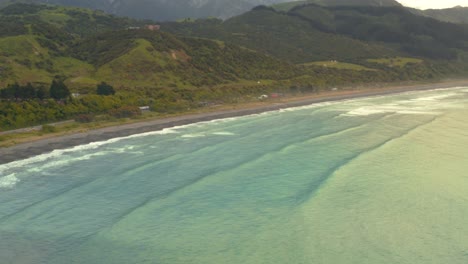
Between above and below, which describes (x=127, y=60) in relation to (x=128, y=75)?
above

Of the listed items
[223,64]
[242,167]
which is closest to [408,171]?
[242,167]

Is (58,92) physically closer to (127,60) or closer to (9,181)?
(9,181)

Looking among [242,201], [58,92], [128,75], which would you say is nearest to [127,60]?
[128,75]

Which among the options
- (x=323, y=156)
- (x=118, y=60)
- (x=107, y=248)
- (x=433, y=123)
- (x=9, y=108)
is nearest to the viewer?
(x=107, y=248)

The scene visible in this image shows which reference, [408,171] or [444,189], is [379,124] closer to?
[408,171]

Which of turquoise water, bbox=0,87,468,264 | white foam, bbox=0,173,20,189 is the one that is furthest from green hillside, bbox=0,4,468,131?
white foam, bbox=0,173,20,189

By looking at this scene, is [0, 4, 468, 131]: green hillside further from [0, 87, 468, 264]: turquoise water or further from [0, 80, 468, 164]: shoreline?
[0, 87, 468, 264]: turquoise water
